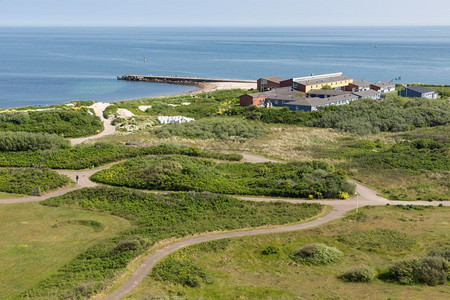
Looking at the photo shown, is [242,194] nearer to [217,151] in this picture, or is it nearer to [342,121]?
[217,151]

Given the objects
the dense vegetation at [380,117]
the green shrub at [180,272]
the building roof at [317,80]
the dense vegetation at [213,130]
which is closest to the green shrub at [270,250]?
the green shrub at [180,272]

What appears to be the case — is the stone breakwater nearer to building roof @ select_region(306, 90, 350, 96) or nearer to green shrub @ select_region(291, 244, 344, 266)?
building roof @ select_region(306, 90, 350, 96)

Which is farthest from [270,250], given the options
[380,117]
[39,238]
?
[380,117]

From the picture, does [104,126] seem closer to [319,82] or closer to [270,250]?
[319,82]

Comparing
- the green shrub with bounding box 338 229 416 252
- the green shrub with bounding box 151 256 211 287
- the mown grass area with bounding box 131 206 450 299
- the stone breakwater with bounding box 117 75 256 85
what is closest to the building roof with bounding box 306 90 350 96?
the stone breakwater with bounding box 117 75 256 85

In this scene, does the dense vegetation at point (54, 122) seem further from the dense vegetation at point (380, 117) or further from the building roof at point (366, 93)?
the building roof at point (366, 93)

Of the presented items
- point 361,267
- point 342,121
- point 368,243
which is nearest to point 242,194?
point 368,243

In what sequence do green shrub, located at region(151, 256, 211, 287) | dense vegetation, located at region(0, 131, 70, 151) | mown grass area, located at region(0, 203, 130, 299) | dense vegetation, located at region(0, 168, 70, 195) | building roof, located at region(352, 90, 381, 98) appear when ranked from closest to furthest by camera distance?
green shrub, located at region(151, 256, 211, 287)
mown grass area, located at region(0, 203, 130, 299)
dense vegetation, located at region(0, 168, 70, 195)
dense vegetation, located at region(0, 131, 70, 151)
building roof, located at region(352, 90, 381, 98)
